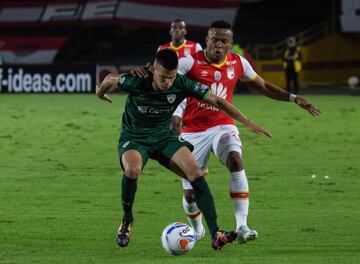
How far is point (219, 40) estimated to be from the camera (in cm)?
1034

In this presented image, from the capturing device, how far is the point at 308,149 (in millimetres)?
19266

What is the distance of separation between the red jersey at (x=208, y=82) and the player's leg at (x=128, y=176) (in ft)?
3.88

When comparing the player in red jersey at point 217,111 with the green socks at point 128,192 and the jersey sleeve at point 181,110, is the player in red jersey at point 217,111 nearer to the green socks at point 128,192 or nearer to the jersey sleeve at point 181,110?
the jersey sleeve at point 181,110

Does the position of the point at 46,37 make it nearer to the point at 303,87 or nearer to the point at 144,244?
the point at 303,87

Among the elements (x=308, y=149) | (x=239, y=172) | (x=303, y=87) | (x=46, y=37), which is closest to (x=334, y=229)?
(x=239, y=172)

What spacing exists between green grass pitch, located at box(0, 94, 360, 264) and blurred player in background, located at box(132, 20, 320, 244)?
55 cm

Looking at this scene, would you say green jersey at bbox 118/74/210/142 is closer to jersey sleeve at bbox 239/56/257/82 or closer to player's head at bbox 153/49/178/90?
player's head at bbox 153/49/178/90

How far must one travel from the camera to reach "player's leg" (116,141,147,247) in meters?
9.38

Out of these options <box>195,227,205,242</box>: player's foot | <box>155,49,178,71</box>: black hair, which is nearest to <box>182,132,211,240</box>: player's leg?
<box>195,227,205,242</box>: player's foot

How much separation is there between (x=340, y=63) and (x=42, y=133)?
20.6 meters

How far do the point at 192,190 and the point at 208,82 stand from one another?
1099mm

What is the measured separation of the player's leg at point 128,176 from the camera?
30.8 ft

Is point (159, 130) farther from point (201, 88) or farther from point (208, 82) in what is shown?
point (208, 82)

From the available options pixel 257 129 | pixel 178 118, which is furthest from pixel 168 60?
pixel 178 118
